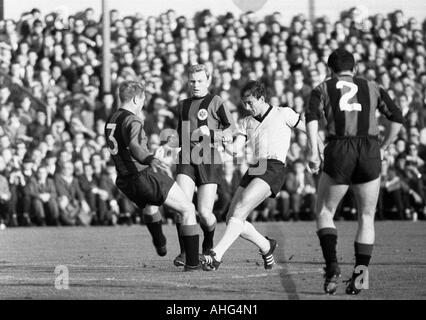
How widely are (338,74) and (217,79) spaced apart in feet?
45.3

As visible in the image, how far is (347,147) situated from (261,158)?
7.74 feet

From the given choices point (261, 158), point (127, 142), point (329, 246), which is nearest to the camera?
point (329, 246)

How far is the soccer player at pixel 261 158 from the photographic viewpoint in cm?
1184

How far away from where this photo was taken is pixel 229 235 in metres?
11.8

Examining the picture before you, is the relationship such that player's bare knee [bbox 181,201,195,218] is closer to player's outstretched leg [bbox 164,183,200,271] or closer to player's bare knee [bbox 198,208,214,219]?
player's outstretched leg [bbox 164,183,200,271]

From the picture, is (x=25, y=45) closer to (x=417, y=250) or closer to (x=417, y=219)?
(x=417, y=219)

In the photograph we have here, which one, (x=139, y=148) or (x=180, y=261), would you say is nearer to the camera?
(x=139, y=148)

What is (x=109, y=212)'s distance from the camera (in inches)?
888

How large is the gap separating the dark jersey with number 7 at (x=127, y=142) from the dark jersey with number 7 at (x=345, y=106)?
201cm

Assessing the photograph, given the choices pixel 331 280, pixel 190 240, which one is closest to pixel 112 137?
pixel 190 240

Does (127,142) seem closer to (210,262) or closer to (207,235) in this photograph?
(210,262)

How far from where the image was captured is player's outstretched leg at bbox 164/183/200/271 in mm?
11625

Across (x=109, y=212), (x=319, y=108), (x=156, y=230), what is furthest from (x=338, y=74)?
(x=109, y=212)

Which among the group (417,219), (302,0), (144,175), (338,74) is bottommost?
(417,219)
